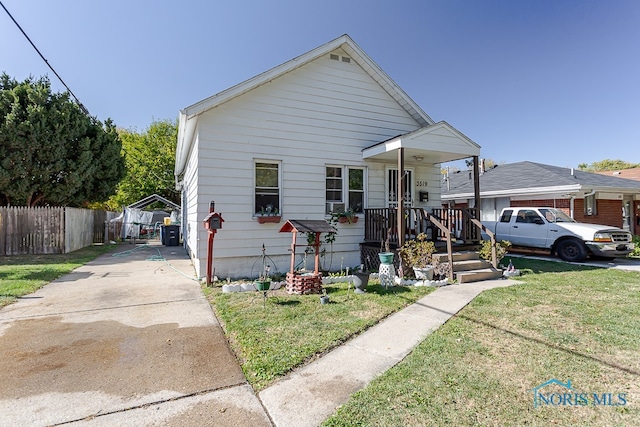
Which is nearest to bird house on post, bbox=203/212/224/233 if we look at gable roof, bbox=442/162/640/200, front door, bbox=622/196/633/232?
gable roof, bbox=442/162/640/200

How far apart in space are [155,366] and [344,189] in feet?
21.1

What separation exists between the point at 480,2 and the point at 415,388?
11.8 meters

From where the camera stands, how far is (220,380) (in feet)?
9.49

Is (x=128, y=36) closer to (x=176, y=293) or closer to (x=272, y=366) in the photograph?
(x=176, y=293)

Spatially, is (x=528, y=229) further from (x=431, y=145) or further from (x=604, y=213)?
(x=604, y=213)

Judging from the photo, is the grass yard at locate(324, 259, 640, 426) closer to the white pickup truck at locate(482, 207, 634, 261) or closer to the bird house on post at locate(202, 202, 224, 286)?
the bird house on post at locate(202, 202, 224, 286)

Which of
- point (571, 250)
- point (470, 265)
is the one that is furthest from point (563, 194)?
point (470, 265)

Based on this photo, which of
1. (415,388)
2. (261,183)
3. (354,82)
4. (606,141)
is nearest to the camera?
(415,388)

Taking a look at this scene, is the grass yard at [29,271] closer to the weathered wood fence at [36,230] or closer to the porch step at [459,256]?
the weathered wood fence at [36,230]

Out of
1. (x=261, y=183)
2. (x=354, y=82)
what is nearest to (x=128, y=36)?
(x=261, y=183)

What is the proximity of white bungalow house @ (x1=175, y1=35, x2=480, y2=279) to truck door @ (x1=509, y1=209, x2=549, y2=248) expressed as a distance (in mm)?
4317

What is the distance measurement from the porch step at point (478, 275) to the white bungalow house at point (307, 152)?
5.07 feet

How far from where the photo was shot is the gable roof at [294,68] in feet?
23.1

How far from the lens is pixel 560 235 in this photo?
33.3ft
